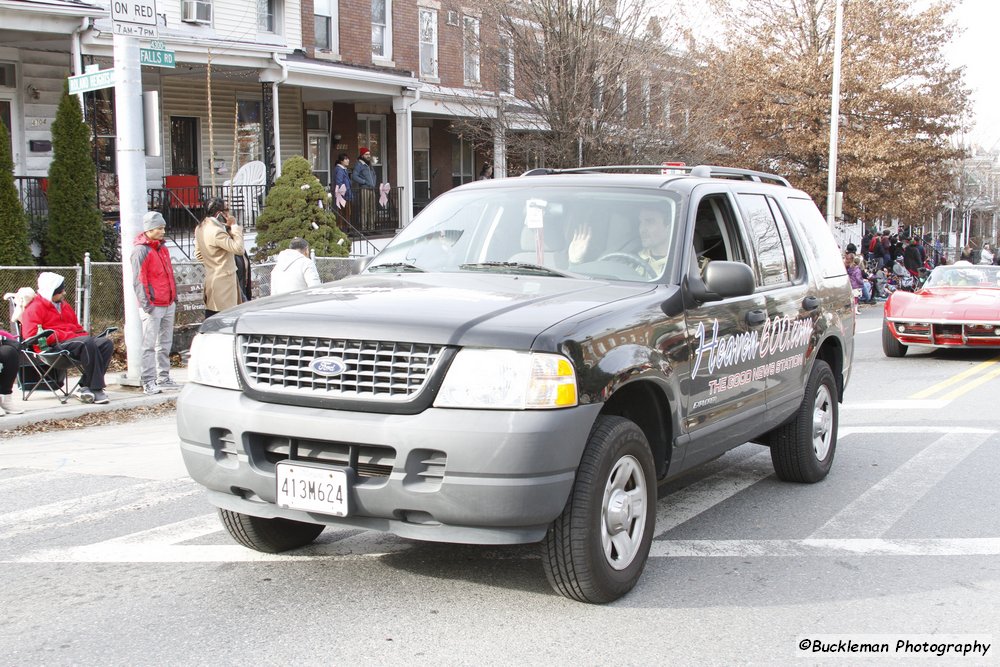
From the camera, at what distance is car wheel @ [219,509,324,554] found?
5.14 metres

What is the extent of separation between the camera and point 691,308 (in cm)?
524

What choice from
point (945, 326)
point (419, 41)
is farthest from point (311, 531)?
point (419, 41)

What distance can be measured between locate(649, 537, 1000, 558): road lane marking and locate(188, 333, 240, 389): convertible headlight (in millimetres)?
2302

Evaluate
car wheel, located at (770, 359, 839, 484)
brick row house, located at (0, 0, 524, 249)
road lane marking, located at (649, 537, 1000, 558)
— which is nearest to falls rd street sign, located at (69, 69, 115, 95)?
brick row house, located at (0, 0, 524, 249)

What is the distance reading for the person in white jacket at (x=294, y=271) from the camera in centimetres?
1180

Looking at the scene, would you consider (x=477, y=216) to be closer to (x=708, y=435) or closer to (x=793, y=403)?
(x=708, y=435)

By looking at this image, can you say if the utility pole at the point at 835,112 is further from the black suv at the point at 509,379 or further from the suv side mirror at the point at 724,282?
the suv side mirror at the point at 724,282

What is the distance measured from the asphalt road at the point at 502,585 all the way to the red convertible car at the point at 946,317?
24.9 feet

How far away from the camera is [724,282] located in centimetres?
517

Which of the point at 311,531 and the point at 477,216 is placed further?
the point at 477,216

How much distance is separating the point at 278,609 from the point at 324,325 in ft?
4.04

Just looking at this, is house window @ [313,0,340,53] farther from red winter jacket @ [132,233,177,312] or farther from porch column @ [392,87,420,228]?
red winter jacket @ [132,233,177,312]

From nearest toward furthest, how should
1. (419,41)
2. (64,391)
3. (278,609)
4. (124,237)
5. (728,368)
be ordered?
(278,609) → (728,368) → (64,391) → (124,237) → (419,41)

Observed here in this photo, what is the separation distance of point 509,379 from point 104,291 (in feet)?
34.2
